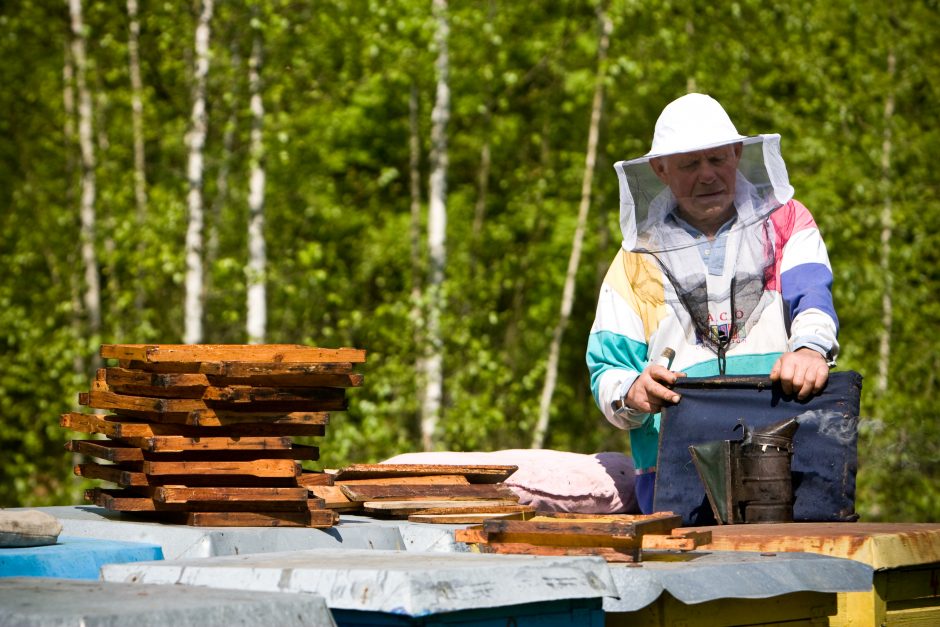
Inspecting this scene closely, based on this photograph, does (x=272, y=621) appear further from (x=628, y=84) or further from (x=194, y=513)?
(x=628, y=84)

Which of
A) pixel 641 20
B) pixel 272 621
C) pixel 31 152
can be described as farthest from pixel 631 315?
pixel 31 152

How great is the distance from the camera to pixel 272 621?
7.59 ft

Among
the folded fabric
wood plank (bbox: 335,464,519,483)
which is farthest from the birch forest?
wood plank (bbox: 335,464,519,483)

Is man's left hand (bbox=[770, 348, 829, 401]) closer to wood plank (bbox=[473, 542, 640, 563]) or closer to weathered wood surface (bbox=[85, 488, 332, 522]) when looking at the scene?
wood plank (bbox=[473, 542, 640, 563])

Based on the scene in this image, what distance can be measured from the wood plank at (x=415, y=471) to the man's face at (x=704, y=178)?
114 centimetres

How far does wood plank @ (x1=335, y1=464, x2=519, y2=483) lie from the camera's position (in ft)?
15.5

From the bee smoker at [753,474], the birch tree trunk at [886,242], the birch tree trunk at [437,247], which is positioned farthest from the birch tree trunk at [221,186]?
the bee smoker at [753,474]

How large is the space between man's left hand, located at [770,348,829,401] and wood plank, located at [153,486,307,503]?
150cm

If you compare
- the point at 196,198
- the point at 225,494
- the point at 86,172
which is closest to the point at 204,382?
the point at 225,494

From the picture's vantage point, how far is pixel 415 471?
4.75 metres

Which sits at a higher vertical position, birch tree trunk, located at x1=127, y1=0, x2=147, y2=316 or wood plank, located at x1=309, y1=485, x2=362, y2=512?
birch tree trunk, located at x1=127, y1=0, x2=147, y2=316

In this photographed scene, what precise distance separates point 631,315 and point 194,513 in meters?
1.63

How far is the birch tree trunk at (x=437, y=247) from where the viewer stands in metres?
14.0

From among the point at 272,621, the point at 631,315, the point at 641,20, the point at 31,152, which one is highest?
the point at 641,20
